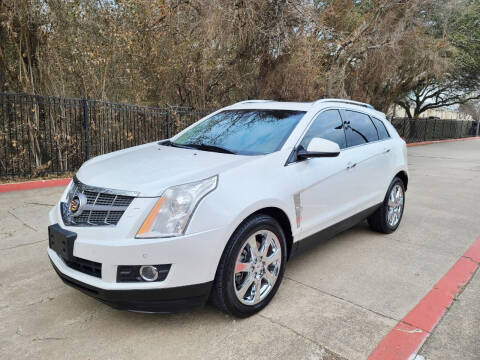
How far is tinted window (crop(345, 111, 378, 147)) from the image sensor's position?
4355 millimetres

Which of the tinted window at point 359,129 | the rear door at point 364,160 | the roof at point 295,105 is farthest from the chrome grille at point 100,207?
the tinted window at point 359,129

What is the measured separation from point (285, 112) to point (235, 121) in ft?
1.78

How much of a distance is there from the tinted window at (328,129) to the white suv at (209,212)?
1 centimetres

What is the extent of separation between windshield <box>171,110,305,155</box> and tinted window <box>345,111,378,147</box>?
2.70ft

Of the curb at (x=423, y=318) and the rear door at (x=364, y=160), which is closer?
the curb at (x=423, y=318)

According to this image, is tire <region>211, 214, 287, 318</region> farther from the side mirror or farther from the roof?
the roof

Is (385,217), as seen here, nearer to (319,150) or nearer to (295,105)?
(295,105)

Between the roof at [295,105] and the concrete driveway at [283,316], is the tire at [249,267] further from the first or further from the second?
the roof at [295,105]

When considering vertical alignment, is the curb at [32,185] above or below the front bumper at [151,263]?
below

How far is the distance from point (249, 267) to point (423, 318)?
146cm

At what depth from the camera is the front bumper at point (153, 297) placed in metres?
2.49

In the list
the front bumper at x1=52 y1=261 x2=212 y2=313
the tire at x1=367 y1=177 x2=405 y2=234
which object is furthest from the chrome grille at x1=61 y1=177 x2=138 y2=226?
the tire at x1=367 y1=177 x2=405 y2=234

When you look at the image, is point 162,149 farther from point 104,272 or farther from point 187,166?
point 104,272

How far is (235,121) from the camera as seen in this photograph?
4.11m
